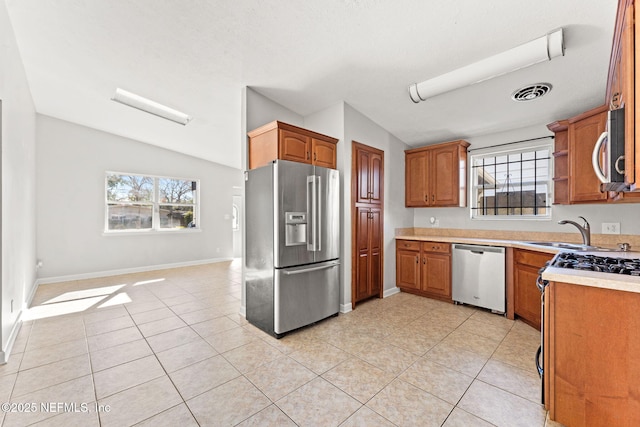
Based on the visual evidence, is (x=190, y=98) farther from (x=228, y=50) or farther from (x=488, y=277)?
(x=488, y=277)

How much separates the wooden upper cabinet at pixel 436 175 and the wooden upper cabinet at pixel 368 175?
73 centimetres

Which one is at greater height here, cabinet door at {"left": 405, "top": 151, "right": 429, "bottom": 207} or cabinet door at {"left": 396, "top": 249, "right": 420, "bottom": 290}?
cabinet door at {"left": 405, "top": 151, "right": 429, "bottom": 207}

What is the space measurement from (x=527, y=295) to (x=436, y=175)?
1.99 m

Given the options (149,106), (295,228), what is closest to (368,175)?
(295,228)

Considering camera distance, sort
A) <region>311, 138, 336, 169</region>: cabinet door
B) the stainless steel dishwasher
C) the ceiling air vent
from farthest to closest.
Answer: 1. the stainless steel dishwasher
2. <region>311, 138, 336, 169</region>: cabinet door
3. the ceiling air vent

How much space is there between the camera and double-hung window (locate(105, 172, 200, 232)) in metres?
5.53

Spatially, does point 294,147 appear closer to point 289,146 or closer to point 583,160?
point 289,146

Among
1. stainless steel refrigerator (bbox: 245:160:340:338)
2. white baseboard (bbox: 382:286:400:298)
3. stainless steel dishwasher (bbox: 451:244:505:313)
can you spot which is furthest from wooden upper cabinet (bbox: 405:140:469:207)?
stainless steel refrigerator (bbox: 245:160:340:338)

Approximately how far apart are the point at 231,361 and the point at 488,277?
3.07m

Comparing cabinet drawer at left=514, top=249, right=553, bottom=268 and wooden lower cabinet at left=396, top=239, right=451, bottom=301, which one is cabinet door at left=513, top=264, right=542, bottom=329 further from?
wooden lower cabinet at left=396, top=239, right=451, bottom=301

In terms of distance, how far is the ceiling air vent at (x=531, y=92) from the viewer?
2727 mm

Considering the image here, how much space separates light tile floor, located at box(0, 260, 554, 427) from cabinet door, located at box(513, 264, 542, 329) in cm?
14

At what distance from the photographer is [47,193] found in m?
4.77

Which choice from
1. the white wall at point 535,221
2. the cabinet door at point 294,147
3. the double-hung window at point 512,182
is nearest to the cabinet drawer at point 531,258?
the white wall at point 535,221
